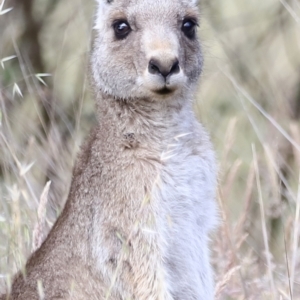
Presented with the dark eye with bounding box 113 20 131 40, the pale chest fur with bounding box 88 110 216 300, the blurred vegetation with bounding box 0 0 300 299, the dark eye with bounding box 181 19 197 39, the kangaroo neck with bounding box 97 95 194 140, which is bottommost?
the blurred vegetation with bounding box 0 0 300 299

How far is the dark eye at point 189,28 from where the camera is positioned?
171 inches

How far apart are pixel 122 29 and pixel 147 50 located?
0.37 metres

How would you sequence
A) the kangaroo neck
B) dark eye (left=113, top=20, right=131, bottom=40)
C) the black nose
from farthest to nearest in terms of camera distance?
dark eye (left=113, top=20, right=131, bottom=40) → the kangaroo neck → the black nose

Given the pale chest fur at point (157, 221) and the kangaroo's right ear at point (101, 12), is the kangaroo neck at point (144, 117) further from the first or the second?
the kangaroo's right ear at point (101, 12)

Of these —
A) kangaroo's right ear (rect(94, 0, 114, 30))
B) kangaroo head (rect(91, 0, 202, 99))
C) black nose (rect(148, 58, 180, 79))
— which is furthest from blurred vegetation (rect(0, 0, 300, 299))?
black nose (rect(148, 58, 180, 79))

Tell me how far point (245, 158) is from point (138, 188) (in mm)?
3852

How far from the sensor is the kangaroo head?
391 centimetres

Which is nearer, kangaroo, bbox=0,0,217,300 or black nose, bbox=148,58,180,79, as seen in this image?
black nose, bbox=148,58,180,79

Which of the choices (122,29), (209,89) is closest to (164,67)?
(122,29)

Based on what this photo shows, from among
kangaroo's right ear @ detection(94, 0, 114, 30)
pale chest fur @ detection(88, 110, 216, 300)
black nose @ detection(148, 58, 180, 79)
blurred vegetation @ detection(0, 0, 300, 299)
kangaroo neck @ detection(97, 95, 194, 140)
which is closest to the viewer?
black nose @ detection(148, 58, 180, 79)

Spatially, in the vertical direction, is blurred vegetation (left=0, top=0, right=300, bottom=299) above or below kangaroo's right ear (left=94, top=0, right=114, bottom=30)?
below

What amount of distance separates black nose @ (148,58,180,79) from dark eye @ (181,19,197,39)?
0.51 meters

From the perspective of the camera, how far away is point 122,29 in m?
4.31

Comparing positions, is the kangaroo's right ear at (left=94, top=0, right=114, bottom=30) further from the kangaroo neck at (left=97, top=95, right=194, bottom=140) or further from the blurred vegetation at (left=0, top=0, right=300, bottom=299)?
the blurred vegetation at (left=0, top=0, right=300, bottom=299)
